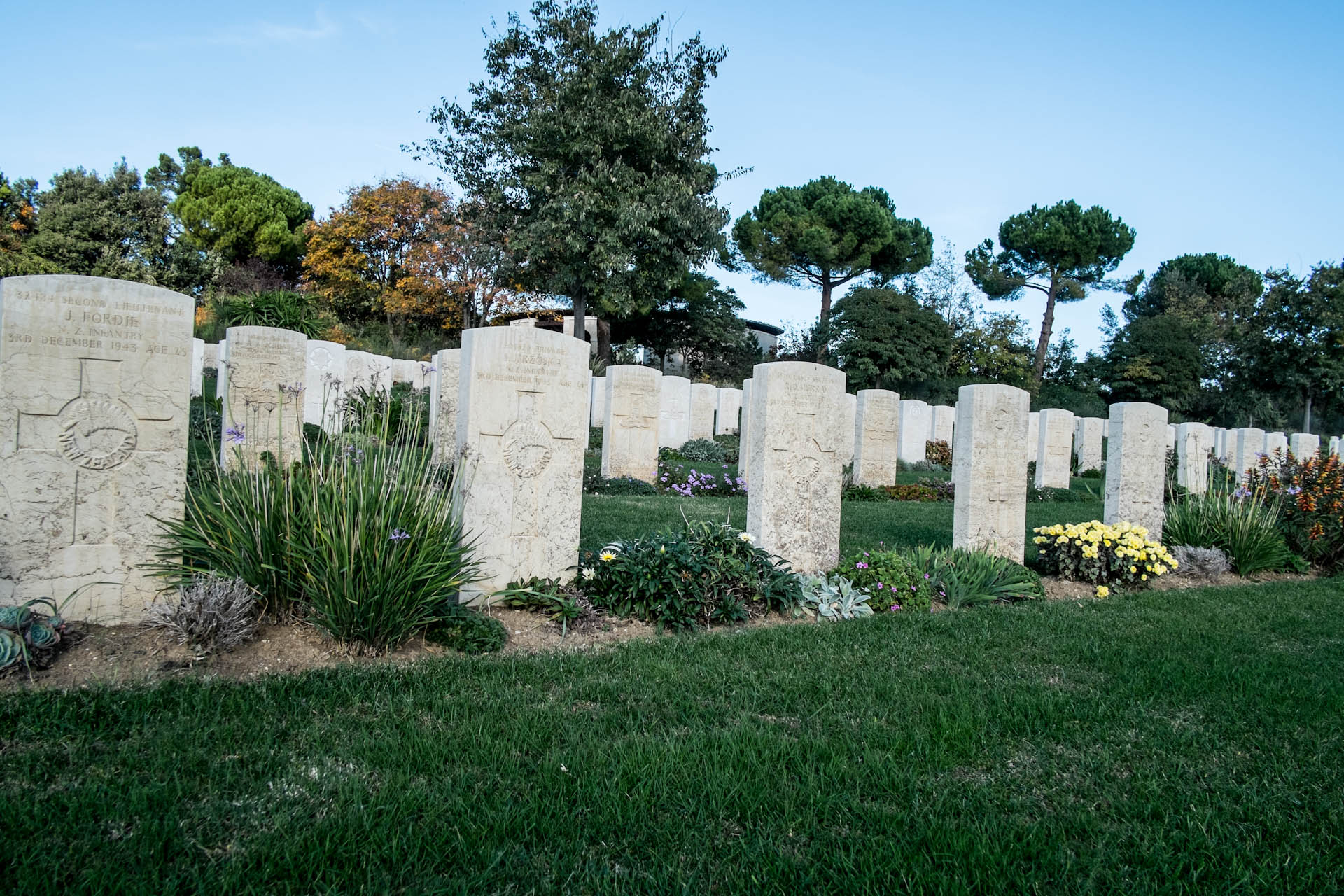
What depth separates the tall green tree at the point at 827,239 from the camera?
120 feet

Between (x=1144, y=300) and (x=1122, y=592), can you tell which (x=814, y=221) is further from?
(x=1122, y=592)

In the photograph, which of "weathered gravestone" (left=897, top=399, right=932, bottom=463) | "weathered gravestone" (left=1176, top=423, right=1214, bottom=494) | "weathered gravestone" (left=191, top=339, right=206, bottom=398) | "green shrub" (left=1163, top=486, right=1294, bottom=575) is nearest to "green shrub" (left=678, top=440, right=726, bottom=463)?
"weathered gravestone" (left=897, top=399, right=932, bottom=463)

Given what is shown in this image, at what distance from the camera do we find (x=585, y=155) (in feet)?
73.9

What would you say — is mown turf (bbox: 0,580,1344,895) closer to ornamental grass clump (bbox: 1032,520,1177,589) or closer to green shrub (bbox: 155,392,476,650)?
green shrub (bbox: 155,392,476,650)

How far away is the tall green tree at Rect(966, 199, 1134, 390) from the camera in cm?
3897

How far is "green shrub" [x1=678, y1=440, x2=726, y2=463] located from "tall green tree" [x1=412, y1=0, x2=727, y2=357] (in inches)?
271

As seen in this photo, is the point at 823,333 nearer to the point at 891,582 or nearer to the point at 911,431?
the point at 911,431

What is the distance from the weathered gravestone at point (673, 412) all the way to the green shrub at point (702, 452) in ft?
1.14

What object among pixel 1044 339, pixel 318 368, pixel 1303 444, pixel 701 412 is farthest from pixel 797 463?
pixel 1044 339

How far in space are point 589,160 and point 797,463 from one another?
17.7 m

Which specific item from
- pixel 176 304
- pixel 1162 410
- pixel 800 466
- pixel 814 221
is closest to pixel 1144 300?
pixel 814 221

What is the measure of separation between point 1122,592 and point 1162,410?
2.80 metres

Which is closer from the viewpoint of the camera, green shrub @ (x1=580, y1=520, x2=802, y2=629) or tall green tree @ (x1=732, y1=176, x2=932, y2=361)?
green shrub @ (x1=580, y1=520, x2=802, y2=629)

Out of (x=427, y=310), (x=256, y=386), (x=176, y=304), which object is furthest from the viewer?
(x=427, y=310)
